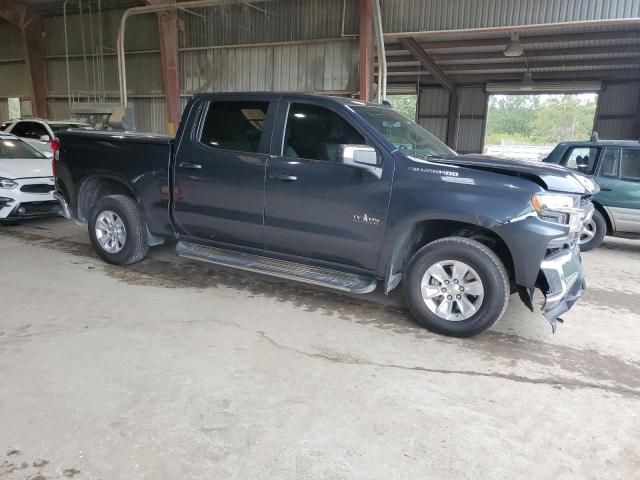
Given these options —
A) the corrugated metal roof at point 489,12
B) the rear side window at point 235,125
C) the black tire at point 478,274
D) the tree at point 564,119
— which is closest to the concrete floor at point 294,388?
the black tire at point 478,274

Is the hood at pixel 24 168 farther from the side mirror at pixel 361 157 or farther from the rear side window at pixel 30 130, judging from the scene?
the side mirror at pixel 361 157

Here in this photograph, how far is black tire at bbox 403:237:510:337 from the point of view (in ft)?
11.7

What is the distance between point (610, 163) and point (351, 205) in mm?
5273

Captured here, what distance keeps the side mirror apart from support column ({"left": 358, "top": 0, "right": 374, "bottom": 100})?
9.31 meters

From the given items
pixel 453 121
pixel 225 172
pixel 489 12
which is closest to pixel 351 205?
pixel 225 172

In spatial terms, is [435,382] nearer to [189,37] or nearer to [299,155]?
[299,155]

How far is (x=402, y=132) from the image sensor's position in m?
4.32

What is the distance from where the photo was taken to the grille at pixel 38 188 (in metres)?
7.01

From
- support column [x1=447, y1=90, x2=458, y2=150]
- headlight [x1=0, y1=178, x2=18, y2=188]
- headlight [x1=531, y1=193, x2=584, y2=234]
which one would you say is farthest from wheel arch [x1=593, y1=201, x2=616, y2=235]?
support column [x1=447, y1=90, x2=458, y2=150]

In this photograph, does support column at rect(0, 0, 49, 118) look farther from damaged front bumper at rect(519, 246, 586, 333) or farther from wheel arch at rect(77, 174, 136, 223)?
damaged front bumper at rect(519, 246, 586, 333)

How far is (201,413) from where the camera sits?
2.68 meters

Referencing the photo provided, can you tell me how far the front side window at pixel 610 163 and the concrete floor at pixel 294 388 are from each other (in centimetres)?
310

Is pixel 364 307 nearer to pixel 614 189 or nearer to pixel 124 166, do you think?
pixel 124 166

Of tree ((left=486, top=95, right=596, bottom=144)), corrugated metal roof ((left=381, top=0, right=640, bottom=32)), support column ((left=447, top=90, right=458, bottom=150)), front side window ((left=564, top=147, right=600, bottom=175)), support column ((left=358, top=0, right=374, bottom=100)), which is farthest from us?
tree ((left=486, top=95, right=596, bottom=144))
